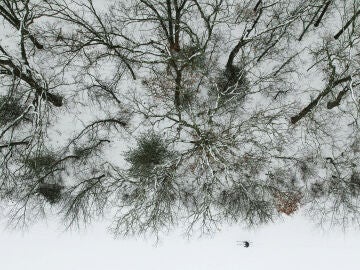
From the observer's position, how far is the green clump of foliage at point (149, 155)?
14023mm

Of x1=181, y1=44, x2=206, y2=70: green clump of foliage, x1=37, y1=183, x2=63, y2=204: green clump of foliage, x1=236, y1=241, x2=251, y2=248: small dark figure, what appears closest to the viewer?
x1=181, y1=44, x2=206, y2=70: green clump of foliage

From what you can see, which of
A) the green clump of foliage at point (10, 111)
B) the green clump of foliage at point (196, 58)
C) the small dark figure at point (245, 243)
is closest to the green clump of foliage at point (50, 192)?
the green clump of foliage at point (10, 111)

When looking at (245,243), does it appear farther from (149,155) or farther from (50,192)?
(50,192)

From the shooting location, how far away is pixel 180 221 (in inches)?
566

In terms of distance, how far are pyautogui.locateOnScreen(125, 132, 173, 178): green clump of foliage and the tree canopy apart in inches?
1.5

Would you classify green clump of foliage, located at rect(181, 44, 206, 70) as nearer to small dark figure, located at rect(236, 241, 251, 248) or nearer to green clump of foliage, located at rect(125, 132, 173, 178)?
green clump of foliage, located at rect(125, 132, 173, 178)

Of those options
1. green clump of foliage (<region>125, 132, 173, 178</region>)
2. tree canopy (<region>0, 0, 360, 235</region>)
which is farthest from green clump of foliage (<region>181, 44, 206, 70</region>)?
green clump of foliage (<region>125, 132, 173, 178</region>)

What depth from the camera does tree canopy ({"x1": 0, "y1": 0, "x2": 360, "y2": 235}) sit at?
46.3ft

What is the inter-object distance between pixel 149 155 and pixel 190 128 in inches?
70.3

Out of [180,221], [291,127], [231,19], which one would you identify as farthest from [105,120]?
[291,127]

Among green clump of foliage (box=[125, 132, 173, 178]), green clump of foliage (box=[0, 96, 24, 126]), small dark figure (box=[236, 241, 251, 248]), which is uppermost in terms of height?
green clump of foliage (box=[0, 96, 24, 126])

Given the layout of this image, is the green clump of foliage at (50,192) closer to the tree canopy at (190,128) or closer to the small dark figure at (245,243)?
the tree canopy at (190,128)

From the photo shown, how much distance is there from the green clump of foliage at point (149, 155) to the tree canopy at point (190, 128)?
0.04m

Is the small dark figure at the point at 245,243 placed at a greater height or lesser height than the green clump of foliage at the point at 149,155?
lesser
